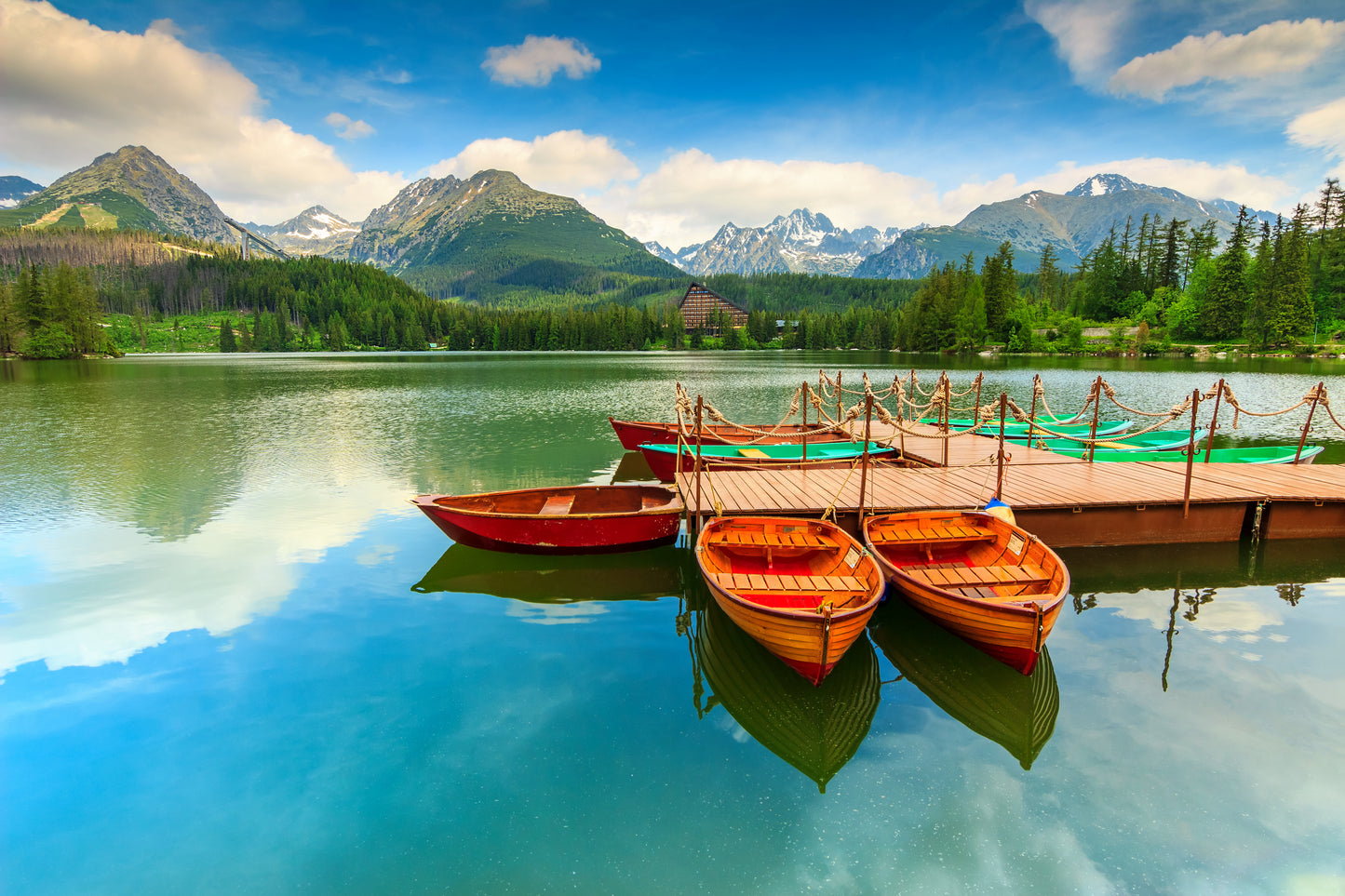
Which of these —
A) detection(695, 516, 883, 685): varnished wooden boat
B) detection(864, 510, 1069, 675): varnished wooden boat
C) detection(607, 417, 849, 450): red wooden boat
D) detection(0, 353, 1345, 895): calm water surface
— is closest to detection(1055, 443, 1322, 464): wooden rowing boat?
detection(0, 353, 1345, 895): calm water surface

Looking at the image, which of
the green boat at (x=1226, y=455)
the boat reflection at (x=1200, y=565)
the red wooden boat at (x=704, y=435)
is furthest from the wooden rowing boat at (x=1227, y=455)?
the red wooden boat at (x=704, y=435)

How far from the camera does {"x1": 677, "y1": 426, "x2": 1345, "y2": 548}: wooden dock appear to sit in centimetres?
1391

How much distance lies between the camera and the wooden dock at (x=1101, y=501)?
547 inches

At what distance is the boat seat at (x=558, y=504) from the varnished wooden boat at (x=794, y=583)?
427 centimetres

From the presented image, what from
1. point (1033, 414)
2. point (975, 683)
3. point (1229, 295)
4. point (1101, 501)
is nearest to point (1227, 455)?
point (1033, 414)

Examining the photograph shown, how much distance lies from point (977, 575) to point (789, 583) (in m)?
3.54

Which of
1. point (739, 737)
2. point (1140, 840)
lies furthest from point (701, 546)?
point (1140, 840)

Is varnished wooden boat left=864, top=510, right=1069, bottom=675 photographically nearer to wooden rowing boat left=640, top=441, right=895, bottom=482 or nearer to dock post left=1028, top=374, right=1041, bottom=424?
dock post left=1028, top=374, right=1041, bottom=424

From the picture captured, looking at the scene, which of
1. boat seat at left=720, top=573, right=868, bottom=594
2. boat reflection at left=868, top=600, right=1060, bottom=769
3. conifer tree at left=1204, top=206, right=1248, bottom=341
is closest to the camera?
boat reflection at left=868, top=600, right=1060, bottom=769

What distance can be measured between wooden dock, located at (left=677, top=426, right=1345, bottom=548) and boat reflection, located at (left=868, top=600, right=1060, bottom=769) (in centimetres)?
367

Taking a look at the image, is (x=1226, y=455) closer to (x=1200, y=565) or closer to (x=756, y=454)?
(x=1200, y=565)

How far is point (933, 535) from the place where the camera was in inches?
464

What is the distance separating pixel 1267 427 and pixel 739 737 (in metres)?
40.7

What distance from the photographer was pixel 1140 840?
596cm
